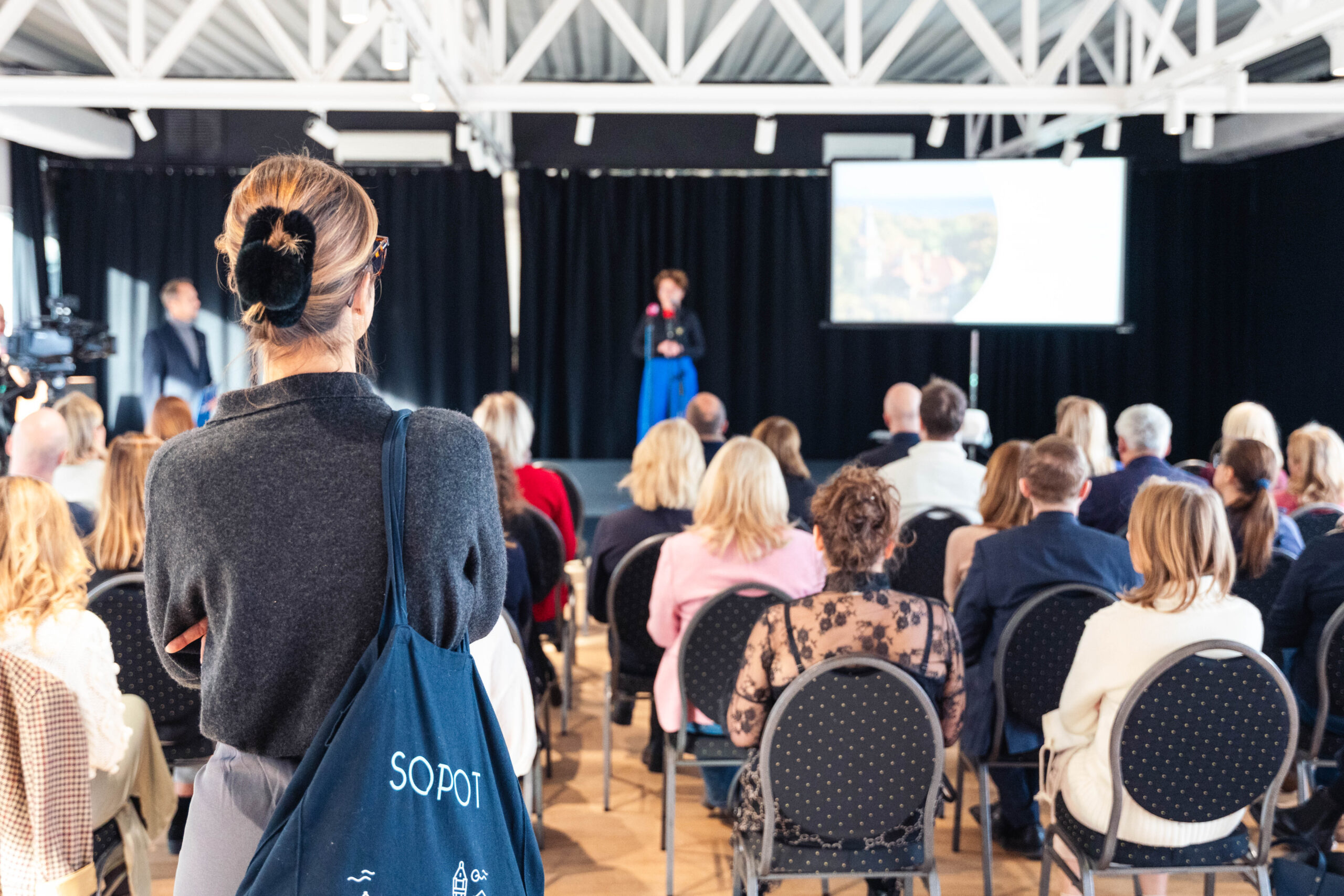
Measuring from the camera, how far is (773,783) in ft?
6.37

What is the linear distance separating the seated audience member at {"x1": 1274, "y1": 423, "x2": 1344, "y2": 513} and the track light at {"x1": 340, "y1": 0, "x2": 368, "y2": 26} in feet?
10.7

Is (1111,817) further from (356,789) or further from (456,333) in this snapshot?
(456,333)

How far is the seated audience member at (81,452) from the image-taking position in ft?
12.0

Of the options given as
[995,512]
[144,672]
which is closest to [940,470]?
[995,512]

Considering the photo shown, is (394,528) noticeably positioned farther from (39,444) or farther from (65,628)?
(39,444)

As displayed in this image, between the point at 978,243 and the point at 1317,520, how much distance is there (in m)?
4.09

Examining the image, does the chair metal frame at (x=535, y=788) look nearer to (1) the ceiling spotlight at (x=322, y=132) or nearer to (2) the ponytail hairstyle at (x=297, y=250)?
(2) the ponytail hairstyle at (x=297, y=250)

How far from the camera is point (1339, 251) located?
6918 mm

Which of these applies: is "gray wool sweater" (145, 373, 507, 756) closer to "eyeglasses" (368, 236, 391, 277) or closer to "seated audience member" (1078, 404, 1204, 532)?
"eyeglasses" (368, 236, 391, 277)

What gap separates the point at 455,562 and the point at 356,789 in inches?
8.3

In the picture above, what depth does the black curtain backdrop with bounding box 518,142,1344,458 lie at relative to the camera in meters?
8.30

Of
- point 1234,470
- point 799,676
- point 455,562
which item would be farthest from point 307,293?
point 1234,470

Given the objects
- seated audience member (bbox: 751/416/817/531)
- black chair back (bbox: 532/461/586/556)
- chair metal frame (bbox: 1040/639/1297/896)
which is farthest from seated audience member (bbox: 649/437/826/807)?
black chair back (bbox: 532/461/586/556)

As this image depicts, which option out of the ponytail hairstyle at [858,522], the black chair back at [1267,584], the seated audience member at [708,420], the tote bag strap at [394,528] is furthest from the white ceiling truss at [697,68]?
the tote bag strap at [394,528]
